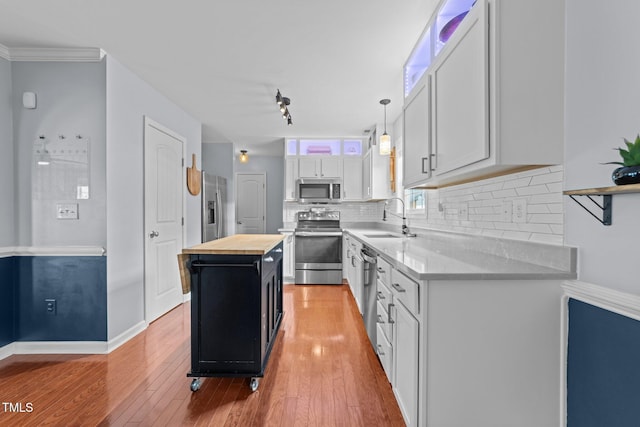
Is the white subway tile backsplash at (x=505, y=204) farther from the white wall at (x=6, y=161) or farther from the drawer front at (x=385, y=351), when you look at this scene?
the white wall at (x=6, y=161)

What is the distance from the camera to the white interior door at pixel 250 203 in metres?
7.33

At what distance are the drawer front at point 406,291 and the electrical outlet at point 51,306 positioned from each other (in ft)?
9.14

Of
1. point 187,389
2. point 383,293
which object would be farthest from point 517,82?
point 187,389

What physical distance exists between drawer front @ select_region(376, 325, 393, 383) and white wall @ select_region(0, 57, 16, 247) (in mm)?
3067

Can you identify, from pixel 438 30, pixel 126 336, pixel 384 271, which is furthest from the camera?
pixel 126 336

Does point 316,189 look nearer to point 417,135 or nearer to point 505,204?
point 417,135

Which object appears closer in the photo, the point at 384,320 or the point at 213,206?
the point at 384,320

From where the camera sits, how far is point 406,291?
5.28 ft

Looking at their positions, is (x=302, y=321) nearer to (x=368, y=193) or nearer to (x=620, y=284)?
(x=368, y=193)

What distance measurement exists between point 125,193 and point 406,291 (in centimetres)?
268

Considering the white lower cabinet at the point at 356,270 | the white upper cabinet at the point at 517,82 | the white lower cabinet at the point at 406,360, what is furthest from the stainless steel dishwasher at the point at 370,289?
the white upper cabinet at the point at 517,82

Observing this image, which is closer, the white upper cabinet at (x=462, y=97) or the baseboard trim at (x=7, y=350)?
the white upper cabinet at (x=462, y=97)

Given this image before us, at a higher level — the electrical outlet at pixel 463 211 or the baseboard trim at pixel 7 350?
the electrical outlet at pixel 463 211

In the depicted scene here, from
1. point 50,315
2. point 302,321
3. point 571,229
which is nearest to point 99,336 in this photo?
point 50,315
